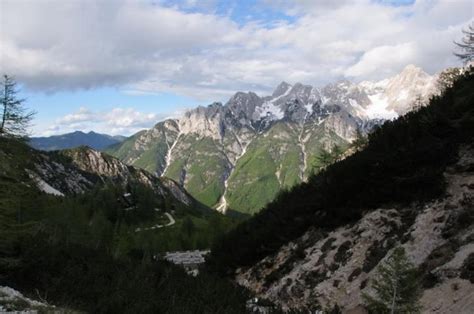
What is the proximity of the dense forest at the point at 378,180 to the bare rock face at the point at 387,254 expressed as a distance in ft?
2.72

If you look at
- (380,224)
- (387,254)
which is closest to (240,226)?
(380,224)

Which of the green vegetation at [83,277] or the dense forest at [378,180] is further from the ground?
the dense forest at [378,180]

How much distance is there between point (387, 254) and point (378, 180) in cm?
589

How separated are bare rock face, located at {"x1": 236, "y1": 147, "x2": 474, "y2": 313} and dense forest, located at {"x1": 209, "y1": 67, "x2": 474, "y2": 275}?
0.83m

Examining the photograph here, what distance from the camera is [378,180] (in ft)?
A: 84.6

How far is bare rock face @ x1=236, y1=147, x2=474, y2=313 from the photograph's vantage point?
16.4 meters

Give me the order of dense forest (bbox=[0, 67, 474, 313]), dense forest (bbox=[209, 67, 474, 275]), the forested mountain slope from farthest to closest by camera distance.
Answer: dense forest (bbox=[209, 67, 474, 275]) < the forested mountain slope < dense forest (bbox=[0, 67, 474, 313])

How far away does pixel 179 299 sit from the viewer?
15.6 m

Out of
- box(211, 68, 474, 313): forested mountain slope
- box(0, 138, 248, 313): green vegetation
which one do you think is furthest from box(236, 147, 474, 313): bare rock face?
box(0, 138, 248, 313): green vegetation

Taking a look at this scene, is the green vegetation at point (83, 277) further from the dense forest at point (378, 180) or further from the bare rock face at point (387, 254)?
the dense forest at point (378, 180)

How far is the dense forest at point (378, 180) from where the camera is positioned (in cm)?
2442

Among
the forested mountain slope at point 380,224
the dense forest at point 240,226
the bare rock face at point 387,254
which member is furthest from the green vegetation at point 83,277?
the forested mountain slope at point 380,224

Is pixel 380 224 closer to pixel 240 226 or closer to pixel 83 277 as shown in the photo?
pixel 83 277

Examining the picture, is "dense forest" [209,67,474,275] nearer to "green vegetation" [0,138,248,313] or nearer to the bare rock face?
the bare rock face
